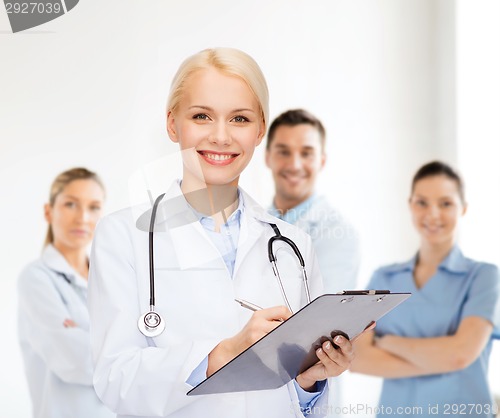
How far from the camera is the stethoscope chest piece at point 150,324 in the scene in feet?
4.89

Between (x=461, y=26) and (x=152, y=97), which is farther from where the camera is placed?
(x=461, y=26)

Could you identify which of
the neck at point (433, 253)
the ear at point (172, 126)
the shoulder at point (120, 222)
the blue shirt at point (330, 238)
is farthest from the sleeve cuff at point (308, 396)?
the neck at point (433, 253)

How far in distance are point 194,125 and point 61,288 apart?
0.83 metres

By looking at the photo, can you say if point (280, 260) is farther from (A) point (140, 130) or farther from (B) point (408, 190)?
(B) point (408, 190)

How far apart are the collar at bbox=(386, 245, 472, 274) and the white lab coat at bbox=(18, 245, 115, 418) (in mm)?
1083

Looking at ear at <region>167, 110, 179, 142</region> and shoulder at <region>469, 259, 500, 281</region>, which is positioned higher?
ear at <region>167, 110, 179, 142</region>

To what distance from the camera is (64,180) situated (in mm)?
2246

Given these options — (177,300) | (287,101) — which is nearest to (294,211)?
(287,101)

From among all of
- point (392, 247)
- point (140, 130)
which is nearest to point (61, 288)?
point (140, 130)

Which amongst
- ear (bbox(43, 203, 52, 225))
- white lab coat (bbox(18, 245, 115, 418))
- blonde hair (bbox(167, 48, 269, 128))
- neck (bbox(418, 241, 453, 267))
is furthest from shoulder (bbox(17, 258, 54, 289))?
neck (bbox(418, 241, 453, 267))

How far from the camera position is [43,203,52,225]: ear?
2236mm

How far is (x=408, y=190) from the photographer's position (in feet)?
8.79

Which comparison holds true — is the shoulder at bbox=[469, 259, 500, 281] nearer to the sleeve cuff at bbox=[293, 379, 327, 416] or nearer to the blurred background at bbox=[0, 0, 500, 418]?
the blurred background at bbox=[0, 0, 500, 418]

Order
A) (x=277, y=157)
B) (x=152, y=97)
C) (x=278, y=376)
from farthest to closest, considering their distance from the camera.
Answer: (x=277, y=157)
(x=152, y=97)
(x=278, y=376)
